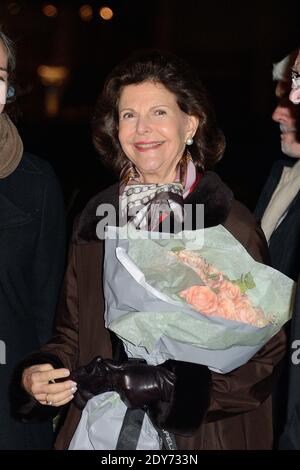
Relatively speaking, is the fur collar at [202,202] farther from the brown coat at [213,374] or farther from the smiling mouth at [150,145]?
the smiling mouth at [150,145]

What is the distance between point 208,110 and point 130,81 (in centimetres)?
31

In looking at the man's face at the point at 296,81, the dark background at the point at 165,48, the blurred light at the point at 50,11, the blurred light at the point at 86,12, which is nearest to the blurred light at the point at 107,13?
the dark background at the point at 165,48

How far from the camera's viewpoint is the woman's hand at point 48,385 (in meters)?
2.40

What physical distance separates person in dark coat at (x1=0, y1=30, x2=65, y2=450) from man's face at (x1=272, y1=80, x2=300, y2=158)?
1.31 m

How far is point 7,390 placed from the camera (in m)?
2.90

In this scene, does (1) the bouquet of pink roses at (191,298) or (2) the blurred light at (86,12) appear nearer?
(1) the bouquet of pink roses at (191,298)

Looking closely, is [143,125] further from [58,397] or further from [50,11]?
[50,11]

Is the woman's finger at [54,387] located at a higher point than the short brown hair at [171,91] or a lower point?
lower

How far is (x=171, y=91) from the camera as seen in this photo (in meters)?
2.74

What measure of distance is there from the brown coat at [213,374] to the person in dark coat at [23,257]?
0.26m

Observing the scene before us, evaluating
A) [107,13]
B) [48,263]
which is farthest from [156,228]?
[107,13]

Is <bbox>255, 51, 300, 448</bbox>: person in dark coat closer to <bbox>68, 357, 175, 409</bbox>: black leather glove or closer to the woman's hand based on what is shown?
<bbox>68, 357, 175, 409</bbox>: black leather glove

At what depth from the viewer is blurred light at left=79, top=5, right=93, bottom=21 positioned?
27.1 meters
